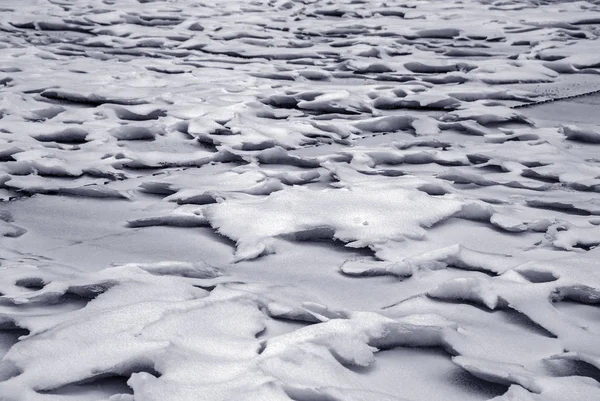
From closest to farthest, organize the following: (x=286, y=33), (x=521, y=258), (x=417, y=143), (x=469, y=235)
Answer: (x=521, y=258) → (x=469, y=235) → (x=417, y=143) → (x=286, y=33)

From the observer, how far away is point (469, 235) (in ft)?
6.46

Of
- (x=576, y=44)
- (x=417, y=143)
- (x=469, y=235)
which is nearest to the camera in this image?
(x=469, y=235)

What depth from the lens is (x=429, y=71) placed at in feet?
13.9

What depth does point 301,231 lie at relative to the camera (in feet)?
6.40

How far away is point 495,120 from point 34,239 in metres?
2.03

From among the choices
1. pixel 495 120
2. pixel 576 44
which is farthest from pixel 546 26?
pixel 495 120

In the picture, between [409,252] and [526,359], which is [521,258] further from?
[526,359]

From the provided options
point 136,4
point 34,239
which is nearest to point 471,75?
point 34,239

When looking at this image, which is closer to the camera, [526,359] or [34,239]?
[526,359]

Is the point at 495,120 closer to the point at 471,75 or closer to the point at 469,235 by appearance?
the point at 471,75

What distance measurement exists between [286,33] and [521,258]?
4094 millimetres

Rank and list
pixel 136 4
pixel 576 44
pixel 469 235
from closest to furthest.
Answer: pixel 469 235
pixel 576 44
pixel 136 4

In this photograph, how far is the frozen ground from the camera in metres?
1.33

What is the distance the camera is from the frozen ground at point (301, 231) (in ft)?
4.36
